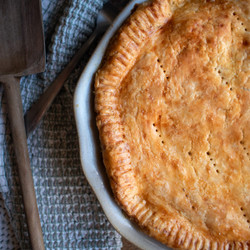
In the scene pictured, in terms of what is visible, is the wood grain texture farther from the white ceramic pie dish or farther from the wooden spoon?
Result: the white ceramic pie dish

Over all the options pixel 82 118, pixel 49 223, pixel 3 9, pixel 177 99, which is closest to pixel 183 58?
pixel 177 99

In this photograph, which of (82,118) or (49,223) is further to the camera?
(49,223)

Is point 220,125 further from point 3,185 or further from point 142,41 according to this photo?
point 3,185

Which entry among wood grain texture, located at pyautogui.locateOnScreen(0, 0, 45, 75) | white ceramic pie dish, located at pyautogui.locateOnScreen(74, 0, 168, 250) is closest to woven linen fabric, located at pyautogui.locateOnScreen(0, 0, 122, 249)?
wood grain texture, located at pyautogui.locateOnScreen(0, 0, 45, 75)

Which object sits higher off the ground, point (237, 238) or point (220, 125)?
point (220, 125)

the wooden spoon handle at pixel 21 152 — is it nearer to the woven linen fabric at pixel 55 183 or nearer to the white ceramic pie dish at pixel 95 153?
the woven linen fabric at pixel 55 183

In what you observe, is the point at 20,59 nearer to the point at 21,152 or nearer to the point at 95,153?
the point at 21,152

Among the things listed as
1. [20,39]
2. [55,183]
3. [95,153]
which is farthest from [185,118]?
[20,39]

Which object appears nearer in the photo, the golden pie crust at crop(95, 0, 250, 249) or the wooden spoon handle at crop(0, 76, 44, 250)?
the golden pie crust at crop(95, 0, 250, 249)
